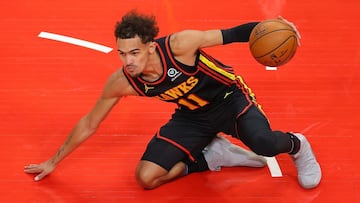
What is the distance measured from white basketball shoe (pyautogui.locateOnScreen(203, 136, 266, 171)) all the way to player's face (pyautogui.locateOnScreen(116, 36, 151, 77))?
94 centimetres

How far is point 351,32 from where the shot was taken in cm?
554

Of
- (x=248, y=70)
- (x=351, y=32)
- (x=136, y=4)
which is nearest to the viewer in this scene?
(x=248, y=70)

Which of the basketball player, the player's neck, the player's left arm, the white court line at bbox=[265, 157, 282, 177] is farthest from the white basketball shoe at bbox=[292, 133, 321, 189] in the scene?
the player's neck

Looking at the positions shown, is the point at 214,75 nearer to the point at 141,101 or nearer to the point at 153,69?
the point at 153,69

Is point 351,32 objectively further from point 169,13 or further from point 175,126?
point 175,126

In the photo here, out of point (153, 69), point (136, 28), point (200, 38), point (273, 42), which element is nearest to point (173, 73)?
point (153, 69)

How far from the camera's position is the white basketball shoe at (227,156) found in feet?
13.4

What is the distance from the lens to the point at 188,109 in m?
3.96

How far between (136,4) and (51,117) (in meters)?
1.91

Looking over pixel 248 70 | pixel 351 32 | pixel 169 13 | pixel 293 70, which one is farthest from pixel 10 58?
pixel 351 32

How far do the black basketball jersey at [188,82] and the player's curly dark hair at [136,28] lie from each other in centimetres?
16

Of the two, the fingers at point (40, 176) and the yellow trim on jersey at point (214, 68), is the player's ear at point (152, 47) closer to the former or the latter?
the yellow trim on jersey at point (214, 68)

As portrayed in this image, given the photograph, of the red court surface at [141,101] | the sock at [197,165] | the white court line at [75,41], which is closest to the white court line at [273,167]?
the red court surface at [141,101]

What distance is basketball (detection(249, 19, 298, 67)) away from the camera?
359 cm
